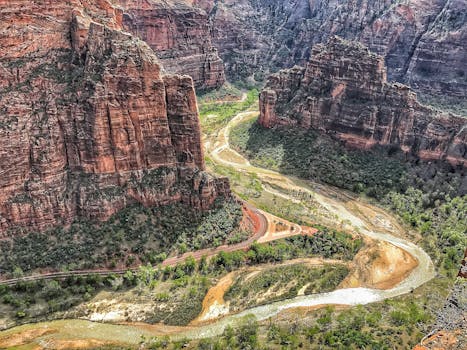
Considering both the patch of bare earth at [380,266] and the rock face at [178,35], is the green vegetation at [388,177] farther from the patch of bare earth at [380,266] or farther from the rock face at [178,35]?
the rock face at [178,35]

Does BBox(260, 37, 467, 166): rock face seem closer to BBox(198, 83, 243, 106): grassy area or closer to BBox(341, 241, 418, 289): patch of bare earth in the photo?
BBox(341, 241, 418, 289): patch of bare earth

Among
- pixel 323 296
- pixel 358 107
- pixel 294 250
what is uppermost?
pixel 358 107

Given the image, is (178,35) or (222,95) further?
(222,95)

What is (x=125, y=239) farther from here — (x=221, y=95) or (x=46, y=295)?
(x=221, y=95)

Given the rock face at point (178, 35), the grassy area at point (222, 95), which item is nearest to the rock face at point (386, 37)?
the grassy area at point (222, 95)

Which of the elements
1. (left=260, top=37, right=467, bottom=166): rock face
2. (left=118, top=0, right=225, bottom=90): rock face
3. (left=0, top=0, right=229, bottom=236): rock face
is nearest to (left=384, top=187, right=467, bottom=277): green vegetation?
(left=260, top=37, right=467, bottom=166): rock face

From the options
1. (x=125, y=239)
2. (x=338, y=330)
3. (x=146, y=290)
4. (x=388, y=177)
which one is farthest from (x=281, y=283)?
(x=388, y=177)
